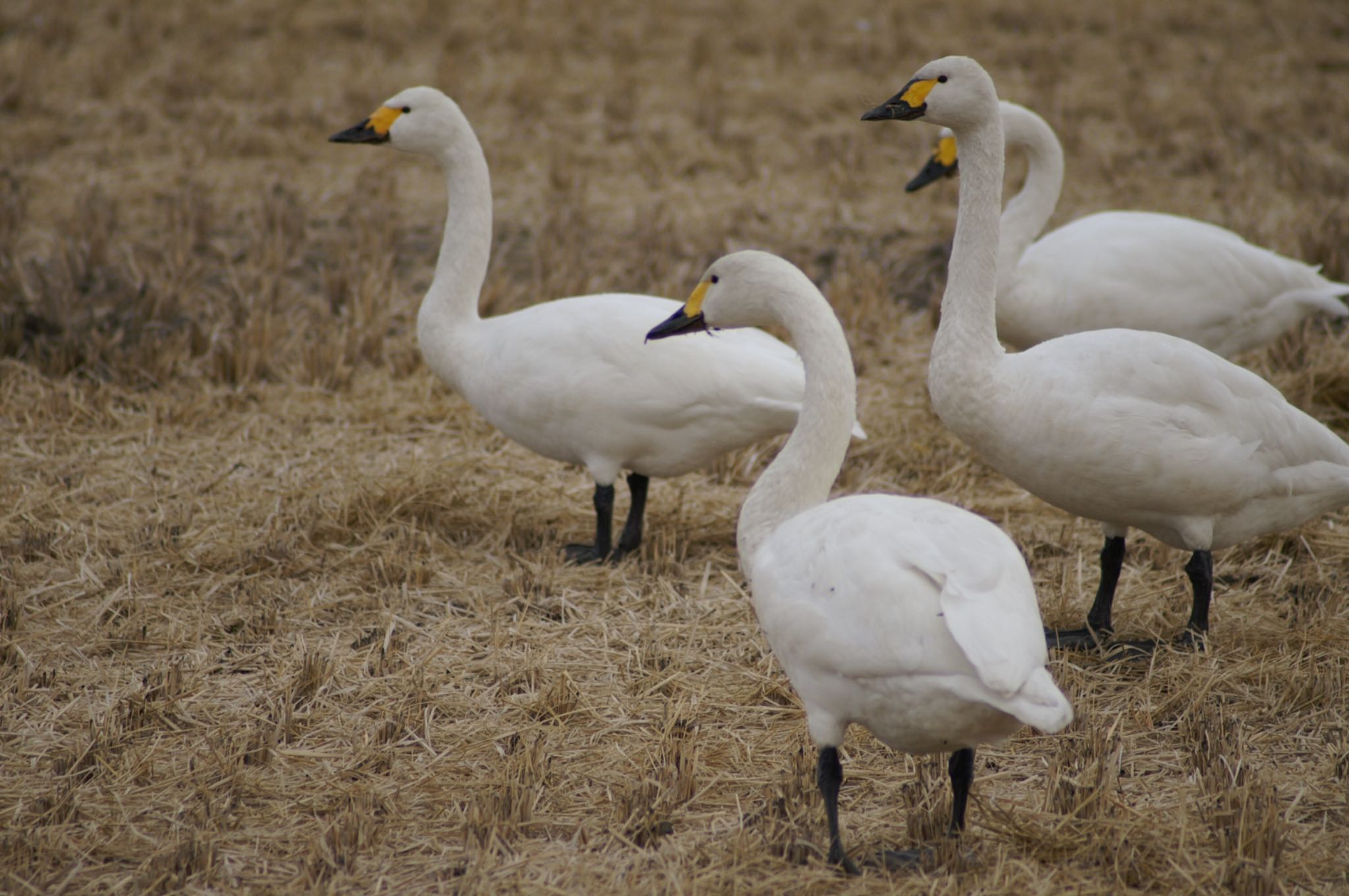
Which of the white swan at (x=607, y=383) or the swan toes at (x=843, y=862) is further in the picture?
the white swan at (x=607, y=383)

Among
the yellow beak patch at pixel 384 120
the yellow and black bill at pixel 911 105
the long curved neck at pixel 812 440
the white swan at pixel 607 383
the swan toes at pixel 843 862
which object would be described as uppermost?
the yellow and black bill at pixel 911 105

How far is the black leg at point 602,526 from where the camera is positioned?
4910 millimetres

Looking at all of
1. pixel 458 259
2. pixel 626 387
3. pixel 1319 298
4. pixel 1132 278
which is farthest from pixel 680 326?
pixel 1319 298

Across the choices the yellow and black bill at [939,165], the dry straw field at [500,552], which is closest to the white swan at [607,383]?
the dry straw field at [500,552]

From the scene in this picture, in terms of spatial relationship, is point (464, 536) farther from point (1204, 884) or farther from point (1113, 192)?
point (1113, 192)

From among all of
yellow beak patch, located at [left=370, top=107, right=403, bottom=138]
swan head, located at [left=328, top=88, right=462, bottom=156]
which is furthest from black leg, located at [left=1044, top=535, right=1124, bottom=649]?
yellow beak patch, located at [left=370, top=107, right=403, bottom=138]

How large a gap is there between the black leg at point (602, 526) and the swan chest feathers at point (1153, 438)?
148 centimetres

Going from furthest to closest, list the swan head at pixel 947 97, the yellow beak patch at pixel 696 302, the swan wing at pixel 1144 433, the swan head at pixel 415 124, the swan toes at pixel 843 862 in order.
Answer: the swan head at pixel 415 124 < the swan head at pixel 947 97 < the swan wing at pixel 1144 433 < the yellow beak patch at pixel 696 302 < the swan toes at pixel 843 862

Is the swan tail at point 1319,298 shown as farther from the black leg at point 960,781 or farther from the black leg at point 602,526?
the black leg at point 960,781

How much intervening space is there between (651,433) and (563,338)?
0.48 metres

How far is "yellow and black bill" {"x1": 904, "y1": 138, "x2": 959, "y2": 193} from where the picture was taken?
604cm

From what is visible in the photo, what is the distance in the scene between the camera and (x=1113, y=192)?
932 cm

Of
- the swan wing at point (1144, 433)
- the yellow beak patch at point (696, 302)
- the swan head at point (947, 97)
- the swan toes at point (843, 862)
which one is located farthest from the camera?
the swan head at point (947, 97)

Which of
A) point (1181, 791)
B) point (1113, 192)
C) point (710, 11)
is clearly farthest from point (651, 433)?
point (710, 11)
